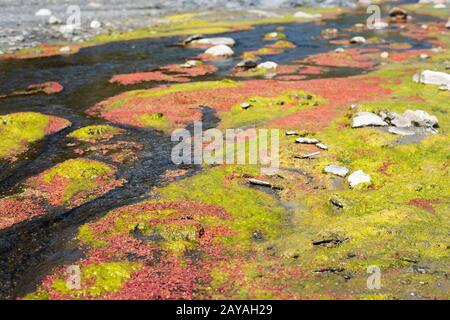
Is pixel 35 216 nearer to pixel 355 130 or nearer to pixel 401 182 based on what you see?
pixel 401 182

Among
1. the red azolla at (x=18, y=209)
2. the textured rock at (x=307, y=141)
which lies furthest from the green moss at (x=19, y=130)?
the textured rock at (x=307, y=141)

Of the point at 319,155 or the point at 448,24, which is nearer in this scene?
the point at 319,155

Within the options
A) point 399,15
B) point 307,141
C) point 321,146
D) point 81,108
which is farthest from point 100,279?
point 399,15

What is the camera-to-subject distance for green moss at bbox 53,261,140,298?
18828 millimetres

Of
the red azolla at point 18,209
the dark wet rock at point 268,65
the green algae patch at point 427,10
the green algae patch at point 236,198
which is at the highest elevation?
the green algae patch at point 427,10

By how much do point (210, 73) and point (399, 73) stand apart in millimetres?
23324

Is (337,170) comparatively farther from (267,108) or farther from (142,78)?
(142,78)

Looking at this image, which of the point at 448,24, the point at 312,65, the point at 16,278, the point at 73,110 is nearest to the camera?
the point at 16,278

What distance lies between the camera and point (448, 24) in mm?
93188

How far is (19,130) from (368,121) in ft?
92.4

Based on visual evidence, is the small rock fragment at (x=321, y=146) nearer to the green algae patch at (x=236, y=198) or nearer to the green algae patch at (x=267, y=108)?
the green algae patch at (x=236, y=198)

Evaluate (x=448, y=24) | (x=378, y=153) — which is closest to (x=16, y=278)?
(x=378, y=153)

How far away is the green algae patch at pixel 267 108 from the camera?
4225 centimetres

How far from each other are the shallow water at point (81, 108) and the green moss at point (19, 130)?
1.58 metres
